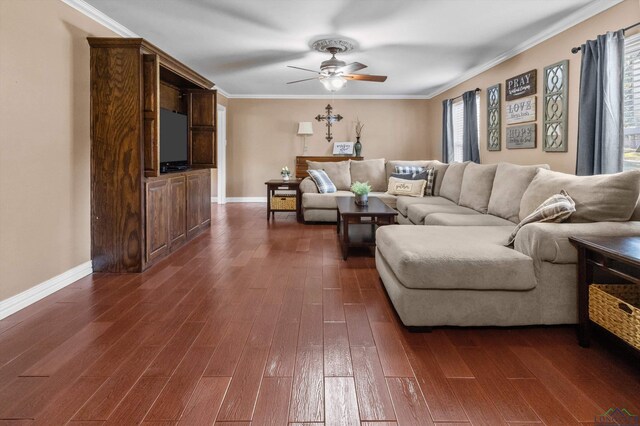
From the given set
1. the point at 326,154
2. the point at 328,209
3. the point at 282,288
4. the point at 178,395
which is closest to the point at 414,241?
the point at 282,288

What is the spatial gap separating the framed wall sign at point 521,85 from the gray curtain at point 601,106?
0.96 metres

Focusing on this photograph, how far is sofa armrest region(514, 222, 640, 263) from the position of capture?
2.30 m

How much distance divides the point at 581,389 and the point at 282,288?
2035mm

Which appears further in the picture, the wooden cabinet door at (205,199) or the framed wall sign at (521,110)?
the wooden cabinet door at (205,199)

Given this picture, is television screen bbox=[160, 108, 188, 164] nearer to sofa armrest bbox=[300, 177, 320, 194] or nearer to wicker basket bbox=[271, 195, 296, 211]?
wicker basket bbox=[271, 195, 296, 211]

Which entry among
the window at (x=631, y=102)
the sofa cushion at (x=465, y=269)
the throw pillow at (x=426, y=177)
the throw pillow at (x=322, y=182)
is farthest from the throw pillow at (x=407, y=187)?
the sofa cushion at (x=465, y=269)

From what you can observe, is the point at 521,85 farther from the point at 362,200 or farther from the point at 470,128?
the point at 362,200

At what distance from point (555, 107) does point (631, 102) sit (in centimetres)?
95

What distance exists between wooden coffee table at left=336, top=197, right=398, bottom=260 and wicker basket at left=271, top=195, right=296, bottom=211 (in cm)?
173

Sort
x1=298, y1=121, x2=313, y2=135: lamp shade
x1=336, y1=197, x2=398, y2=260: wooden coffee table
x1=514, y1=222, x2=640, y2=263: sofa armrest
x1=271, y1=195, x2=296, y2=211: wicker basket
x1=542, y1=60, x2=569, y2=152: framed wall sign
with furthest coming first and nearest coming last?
x1=298, y1=121, x2=313, y2=135: lamp shade → x1=271, y1=195, x2=296, y2=211: wicker basket → x1=336, y1=197, x2=398, y2=260: wooden coffee table → x1=542, y1=60, x2=569, y2=152: framed wall sign → x1=514, y1=222, x2=640, y2=263: sofa armrest

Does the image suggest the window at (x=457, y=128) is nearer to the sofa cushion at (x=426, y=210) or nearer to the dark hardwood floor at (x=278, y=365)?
the sofa cushion at (x=426, y=210)

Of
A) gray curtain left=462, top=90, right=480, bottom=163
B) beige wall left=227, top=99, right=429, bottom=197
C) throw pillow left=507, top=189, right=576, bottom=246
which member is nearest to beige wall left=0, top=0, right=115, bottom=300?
throw pillow left=507, top=189, right=576, bottom=246

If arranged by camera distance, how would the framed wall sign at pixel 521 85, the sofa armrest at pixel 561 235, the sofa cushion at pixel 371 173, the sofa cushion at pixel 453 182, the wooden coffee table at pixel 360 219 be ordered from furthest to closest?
the sofa cushion at pixel 371 173 → the sofa cushion at pixel 453 182 → the framed wall sign at pixel 521 85 → the wooden coffee table at pixel 360 219 → the sofa armrest at pixel 561 235

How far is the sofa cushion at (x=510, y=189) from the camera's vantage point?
3668mm
